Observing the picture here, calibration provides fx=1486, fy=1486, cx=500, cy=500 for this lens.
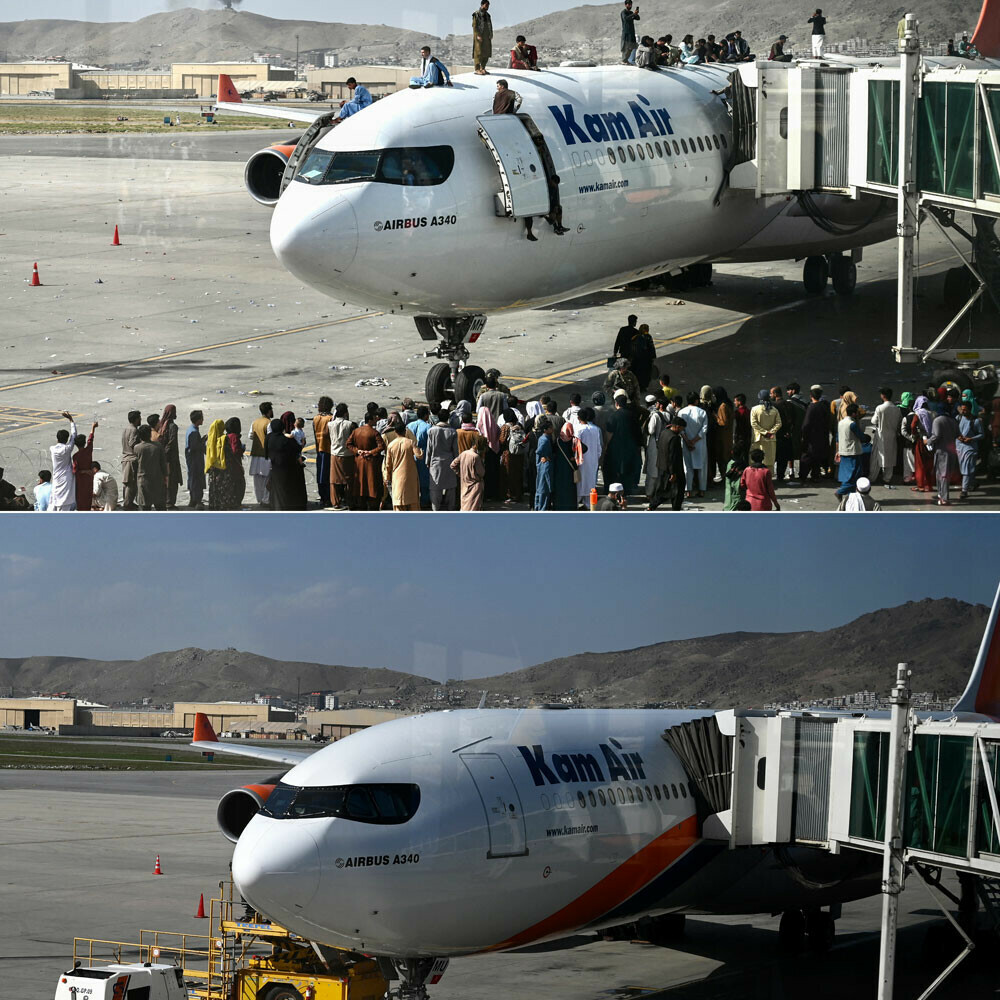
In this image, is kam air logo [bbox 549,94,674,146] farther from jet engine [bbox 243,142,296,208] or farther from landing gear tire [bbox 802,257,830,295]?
jet engine [bbox 243,142,296,208]

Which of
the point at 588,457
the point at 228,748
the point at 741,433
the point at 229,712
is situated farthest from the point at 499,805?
the point at 229,712

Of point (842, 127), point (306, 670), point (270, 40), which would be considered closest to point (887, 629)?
point (842, 127)

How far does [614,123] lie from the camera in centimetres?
2630

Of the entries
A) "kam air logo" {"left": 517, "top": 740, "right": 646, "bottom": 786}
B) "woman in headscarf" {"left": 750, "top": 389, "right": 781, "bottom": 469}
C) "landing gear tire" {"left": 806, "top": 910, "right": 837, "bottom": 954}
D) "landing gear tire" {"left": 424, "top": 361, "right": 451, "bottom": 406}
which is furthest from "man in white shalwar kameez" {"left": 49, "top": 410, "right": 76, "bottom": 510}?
"landing gear tire" {"left": 806, "top": 910, "right": 837, "bottom": 954}

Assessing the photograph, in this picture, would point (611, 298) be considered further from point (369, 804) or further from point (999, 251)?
point (369, 804)

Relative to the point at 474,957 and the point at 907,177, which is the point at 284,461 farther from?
the point at 474,957

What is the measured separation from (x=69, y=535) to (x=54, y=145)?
21.0 feet

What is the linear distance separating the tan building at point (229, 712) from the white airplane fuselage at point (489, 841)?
8.11 metres

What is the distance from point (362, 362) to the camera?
26078 mm

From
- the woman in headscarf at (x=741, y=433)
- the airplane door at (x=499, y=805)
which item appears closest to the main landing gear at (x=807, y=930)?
the woman in headscarf at (x=741, y=433)

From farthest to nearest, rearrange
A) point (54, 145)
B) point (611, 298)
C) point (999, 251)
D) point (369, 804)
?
point (611, 298) < point (54, 145) < point (999, 251) < point (369, 804)

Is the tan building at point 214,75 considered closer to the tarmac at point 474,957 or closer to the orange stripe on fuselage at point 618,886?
the orange stripe on fuselage at point 618,886

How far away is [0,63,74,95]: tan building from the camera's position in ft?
74.3

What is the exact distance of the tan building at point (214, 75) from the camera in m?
22.7
